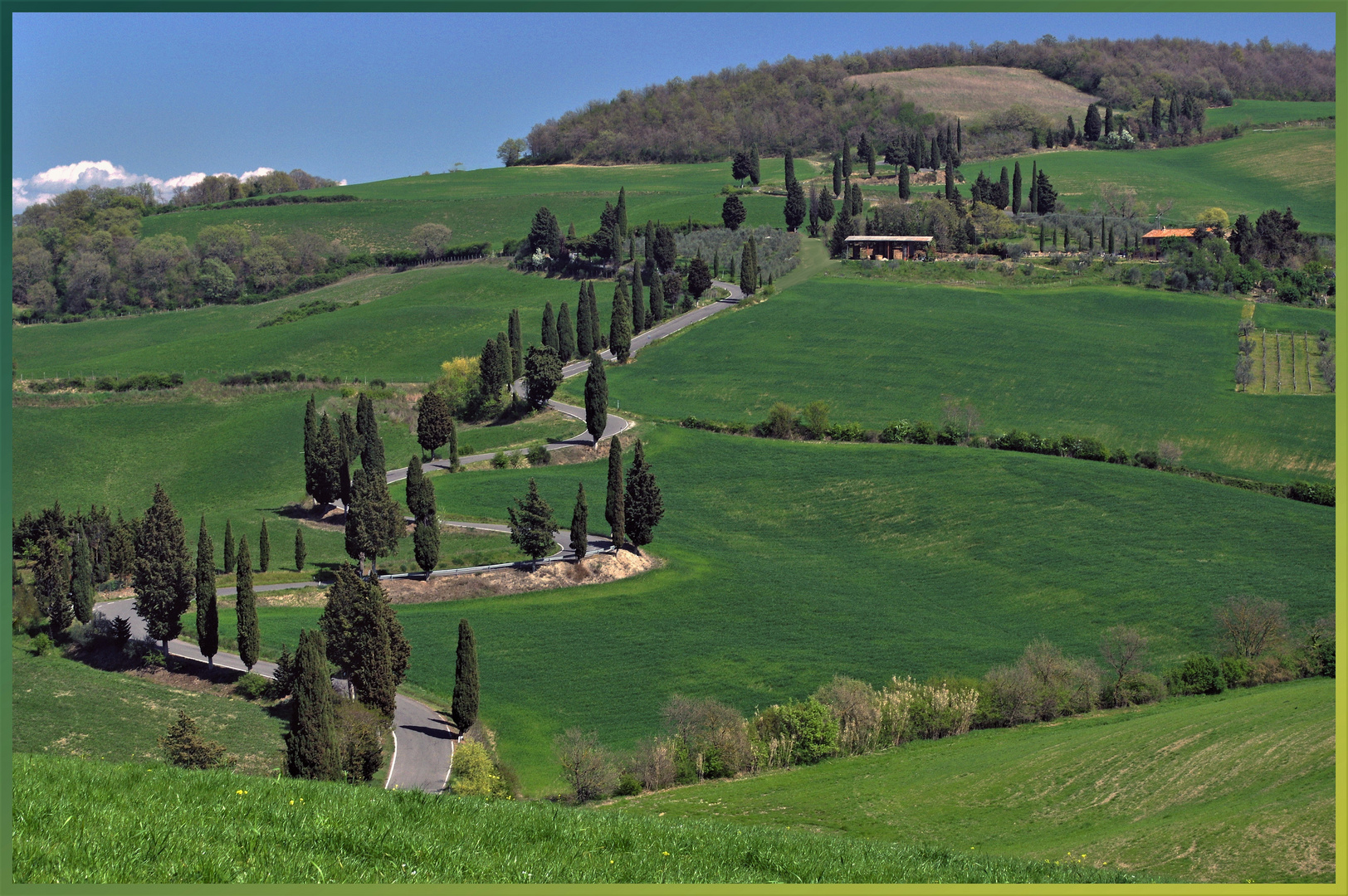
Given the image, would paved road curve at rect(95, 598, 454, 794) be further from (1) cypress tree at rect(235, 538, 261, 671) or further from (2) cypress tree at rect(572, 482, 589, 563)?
(2) cypress tree at rect(572, 482, 589, 563)

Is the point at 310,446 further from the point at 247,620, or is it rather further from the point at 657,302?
the point at 657,302

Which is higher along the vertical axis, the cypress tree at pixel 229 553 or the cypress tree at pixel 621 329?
the cypress tree at pixel 621 329

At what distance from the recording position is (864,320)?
125 metres

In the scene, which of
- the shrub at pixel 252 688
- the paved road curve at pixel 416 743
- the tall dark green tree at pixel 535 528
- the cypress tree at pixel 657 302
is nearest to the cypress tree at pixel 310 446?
the tall dark green tree at pixel 535 528

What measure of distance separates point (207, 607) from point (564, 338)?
65659mm

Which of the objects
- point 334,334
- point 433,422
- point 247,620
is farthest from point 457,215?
point 247,620

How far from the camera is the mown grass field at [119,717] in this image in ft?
138

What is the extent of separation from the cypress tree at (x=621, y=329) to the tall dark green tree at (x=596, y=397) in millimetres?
24279

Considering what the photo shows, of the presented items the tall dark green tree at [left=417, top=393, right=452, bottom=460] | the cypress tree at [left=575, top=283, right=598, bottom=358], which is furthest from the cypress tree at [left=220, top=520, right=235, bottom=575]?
the cypress tree at [left=575, top=283, right=598, bottom=358]

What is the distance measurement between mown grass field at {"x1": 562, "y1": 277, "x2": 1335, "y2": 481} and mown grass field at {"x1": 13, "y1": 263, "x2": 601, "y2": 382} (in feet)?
73.3

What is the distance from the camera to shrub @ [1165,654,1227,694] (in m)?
52.6

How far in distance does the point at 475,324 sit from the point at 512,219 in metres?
60.1

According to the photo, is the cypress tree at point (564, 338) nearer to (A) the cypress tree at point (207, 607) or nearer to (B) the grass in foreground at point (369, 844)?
(A) the cypress tree at point (207, 607)

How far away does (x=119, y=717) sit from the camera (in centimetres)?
4638
